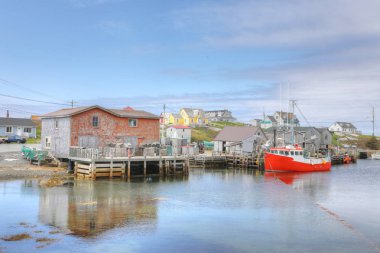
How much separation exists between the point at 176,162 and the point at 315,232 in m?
26.5

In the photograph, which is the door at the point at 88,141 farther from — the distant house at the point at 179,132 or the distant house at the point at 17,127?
the distant house at the point at 179,132

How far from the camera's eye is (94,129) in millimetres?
45344

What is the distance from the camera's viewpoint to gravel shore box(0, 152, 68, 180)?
3922cm

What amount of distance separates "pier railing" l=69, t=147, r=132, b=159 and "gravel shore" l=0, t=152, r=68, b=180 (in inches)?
94.6

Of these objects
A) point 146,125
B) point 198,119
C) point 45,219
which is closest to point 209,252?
point 45,219

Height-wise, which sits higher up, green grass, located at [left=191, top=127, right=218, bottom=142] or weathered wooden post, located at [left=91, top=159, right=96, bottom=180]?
green grass, located at [left=191, top=127, right=218, bottom=142]

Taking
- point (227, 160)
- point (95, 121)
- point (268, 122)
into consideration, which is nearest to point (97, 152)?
point (95, 121)

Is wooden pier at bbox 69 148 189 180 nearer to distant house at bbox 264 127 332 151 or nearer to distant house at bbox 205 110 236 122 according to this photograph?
distant house at bbox 264 127 332 151

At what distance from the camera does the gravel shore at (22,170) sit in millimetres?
39216

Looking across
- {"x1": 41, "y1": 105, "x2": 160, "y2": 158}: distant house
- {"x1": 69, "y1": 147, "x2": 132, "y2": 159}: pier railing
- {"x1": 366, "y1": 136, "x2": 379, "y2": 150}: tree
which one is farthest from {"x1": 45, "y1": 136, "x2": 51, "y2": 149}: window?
{"x1": 366, "y1": 136, "x2": 379, "y2": 150}: tree

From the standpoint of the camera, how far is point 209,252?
692 inches

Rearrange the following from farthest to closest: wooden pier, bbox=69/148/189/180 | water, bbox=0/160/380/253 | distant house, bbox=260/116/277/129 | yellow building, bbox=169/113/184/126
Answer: distant house, bbox=260/116/277/129 < yellow building, bbox=169/113/184/126 < wooden pier, bbox=69/148/189/180 < water, bbox=0/160/380/253

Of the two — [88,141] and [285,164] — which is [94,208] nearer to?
[88,141]

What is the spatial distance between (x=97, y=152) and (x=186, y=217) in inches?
692
